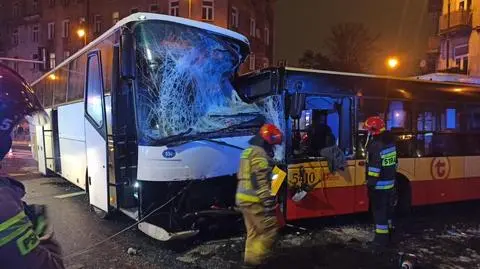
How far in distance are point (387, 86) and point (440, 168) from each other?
2.28 m

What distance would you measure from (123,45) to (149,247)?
295 cm

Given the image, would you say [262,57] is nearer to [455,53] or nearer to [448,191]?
[455,53]

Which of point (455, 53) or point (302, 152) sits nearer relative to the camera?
point (302, 152)

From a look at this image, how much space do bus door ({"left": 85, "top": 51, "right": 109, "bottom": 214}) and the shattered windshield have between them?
129 centimetres

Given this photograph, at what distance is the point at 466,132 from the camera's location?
1012 cm

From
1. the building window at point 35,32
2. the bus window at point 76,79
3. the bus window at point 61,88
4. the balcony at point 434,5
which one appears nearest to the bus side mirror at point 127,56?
the bus window at point 76,79

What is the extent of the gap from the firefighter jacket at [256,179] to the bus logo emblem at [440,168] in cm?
538

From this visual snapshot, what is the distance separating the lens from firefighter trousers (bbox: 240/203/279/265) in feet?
17.5

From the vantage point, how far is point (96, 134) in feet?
26.2

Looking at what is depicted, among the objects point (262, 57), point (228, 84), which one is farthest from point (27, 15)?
point (228, 84)

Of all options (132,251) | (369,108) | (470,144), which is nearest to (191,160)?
(132,251)

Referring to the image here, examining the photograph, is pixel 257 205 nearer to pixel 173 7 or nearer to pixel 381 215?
pixel 381 215

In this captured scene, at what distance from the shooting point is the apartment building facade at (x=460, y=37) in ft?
95.5

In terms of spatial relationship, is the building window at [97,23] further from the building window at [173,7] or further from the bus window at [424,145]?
the bus window at [424,145]
